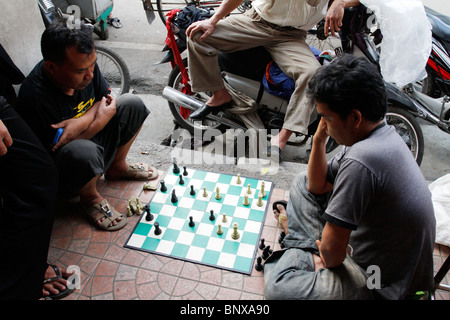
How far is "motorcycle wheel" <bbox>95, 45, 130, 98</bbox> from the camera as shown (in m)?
4.34

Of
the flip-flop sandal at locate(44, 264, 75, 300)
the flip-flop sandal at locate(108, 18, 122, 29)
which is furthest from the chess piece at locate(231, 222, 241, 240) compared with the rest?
the flip-flop sandal at locate(108, 18, 122, 29)

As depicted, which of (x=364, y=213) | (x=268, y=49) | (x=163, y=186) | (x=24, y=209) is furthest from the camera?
(x=268, y=49)

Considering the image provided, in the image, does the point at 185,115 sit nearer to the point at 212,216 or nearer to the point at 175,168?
the point at 175,168

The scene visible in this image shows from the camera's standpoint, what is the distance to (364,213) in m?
1.87

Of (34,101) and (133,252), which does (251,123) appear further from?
(34,101)

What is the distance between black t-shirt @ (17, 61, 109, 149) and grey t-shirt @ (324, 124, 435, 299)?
6.13ft

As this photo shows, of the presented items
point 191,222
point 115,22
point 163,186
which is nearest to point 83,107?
point 163,186

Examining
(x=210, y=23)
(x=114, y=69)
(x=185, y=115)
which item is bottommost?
(x=114, y=69)

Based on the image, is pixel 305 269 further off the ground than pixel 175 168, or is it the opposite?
pixel 305 269

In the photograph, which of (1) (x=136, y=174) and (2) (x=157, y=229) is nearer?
(2) (x=157, y=229)

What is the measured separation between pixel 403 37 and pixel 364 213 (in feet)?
6.55

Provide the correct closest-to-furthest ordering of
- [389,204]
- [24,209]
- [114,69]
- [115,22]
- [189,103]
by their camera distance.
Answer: [389,204], [24,209], [189,103], [114,69], [115,22]

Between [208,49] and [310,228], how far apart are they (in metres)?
1.84
